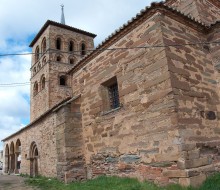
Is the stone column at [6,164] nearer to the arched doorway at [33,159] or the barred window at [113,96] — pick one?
the arched doorway at [33,159]

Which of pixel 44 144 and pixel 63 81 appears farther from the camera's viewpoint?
pixel 63 81

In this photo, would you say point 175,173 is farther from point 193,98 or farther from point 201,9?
point 201,9

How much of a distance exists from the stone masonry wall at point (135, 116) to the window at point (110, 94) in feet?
0.45

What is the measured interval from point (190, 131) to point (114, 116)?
244cm

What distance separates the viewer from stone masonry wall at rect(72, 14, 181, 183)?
5.66 m

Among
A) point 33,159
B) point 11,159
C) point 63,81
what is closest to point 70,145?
point 33,159

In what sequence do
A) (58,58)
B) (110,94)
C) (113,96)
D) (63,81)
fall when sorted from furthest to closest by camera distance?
(58,58) < (63,81) < (110,94) < (113,96)

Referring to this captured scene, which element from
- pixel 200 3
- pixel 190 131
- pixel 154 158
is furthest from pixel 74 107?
pixel 200 3

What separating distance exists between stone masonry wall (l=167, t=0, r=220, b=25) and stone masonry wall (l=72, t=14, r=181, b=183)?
8.97ft

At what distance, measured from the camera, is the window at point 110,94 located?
7.74 m

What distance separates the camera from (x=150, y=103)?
19.9 feet

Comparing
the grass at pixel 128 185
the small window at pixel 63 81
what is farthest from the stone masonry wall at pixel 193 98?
the small window at pixel 63 81

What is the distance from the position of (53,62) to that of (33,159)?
38.5 ft

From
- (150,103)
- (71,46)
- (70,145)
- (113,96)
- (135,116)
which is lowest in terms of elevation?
(70,145)
